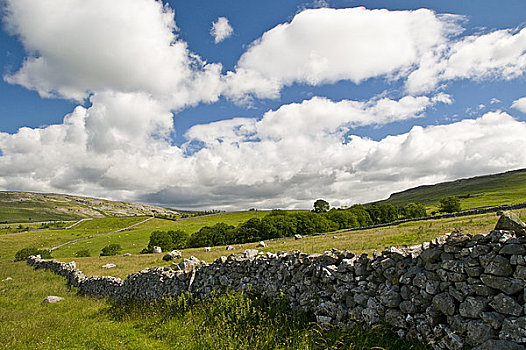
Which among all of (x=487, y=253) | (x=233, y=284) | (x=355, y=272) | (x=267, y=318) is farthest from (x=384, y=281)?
(x=233, y=284)

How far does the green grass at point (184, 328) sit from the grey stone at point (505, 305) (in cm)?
168

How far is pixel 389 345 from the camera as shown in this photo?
6043mm

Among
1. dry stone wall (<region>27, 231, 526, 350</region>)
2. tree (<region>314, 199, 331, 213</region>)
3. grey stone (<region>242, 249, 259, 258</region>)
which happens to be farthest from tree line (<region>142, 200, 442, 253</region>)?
dry stone wall (<region>27, 231, 526, 350</region>)

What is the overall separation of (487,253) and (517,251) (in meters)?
0.42

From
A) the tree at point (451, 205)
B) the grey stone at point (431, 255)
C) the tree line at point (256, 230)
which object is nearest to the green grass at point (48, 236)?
the tree line at point (256, 230)

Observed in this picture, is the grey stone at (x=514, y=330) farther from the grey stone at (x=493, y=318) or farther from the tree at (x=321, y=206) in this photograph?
the tree at (x=321, y=206)

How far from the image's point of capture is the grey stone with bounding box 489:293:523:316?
15.5 ft

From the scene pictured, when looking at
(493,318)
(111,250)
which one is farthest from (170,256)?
(111,250)

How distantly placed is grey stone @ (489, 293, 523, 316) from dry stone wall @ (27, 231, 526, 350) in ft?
0.04

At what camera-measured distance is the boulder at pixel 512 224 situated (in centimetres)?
503

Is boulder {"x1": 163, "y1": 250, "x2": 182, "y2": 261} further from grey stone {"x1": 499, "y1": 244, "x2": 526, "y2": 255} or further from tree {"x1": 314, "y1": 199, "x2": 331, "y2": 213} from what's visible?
tree {"x1": 314, "y1": 199, "x2": 331, "y2": 213}

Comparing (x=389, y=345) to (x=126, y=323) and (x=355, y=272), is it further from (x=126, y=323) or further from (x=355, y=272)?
(x=126, y=323)

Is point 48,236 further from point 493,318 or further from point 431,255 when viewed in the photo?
point 493,318

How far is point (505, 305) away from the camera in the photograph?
4824mm
